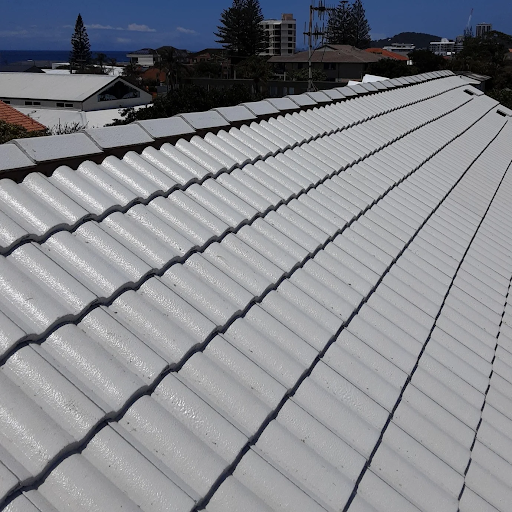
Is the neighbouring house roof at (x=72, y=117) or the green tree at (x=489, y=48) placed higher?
the green tree at (x=489, y=48)

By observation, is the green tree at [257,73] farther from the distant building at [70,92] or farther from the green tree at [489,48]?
the green tree at [489,48]

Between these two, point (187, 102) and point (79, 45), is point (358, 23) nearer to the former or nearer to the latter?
point (79, 45)

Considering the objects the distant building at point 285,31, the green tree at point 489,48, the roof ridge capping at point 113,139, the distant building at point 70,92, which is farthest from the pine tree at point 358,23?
the roof ridge capping at point 113,139

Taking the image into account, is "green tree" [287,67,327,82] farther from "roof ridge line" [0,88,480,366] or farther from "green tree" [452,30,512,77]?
"roof ridge line" [0,88,480,366]

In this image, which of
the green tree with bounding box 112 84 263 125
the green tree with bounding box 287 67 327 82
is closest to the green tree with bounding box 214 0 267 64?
the green tree with bounding box 287 67 327 82

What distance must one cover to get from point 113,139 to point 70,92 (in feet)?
133

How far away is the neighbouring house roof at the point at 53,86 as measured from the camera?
40.0 meters

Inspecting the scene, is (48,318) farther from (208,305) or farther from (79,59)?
(79,59)

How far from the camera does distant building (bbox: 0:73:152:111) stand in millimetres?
39469

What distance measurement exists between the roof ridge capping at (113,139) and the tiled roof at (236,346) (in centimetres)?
10

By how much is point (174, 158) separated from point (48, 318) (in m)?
2.05

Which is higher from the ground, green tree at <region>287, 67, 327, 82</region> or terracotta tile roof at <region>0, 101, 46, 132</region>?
terracotta tile roof at <region>0, 101, 46, 132</region>

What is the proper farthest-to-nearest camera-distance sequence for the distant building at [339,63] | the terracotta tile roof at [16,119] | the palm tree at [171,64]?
the distant building at [339,63], the palm tree at [171,64], the terracotta tile roof at [16,119]

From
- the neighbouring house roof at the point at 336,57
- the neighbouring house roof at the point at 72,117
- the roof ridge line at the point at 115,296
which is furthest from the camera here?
the neighbouring house roof at the point at 336,57
